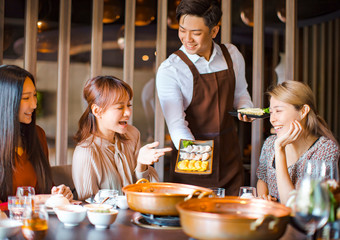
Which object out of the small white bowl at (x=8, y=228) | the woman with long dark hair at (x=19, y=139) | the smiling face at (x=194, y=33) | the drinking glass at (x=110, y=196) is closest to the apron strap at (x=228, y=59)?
the smiling face at (x=194, y=33)

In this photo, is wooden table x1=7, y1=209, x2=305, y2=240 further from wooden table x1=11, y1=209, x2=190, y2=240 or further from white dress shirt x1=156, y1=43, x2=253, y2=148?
white dress shirt x1=156, y1=43, x2=253, y2=148

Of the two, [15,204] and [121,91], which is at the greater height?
[121,91]

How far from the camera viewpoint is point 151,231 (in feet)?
4.96

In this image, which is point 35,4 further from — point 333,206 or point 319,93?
point 319,93

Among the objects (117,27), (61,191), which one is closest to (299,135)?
(61,191)

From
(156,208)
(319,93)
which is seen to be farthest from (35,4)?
(319,93)

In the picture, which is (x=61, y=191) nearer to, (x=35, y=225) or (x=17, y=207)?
(x=17, y=207)

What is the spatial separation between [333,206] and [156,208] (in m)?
0.57

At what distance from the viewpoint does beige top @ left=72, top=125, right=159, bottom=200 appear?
2.30 m

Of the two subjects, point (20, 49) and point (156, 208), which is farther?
point (20, 49)

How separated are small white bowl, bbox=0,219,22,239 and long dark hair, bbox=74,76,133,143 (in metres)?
1.03

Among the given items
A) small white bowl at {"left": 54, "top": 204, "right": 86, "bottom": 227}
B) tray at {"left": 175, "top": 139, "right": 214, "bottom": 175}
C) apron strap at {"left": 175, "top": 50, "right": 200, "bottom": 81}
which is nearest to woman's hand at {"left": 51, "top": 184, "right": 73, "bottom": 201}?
small white bowl at {"left": 54, "top": 204, "right": 86, "bottom": 227}

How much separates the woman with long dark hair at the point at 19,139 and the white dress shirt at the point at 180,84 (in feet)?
2.70

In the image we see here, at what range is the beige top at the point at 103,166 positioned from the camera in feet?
7.54
